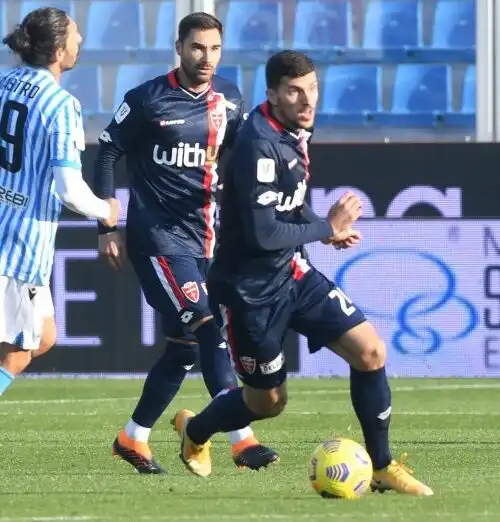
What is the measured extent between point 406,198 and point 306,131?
7.29m

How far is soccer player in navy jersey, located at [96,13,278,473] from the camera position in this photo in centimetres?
798

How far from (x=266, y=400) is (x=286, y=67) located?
1395mm

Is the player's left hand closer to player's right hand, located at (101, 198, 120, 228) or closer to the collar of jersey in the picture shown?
player's right hand, located at (101, 198, 120, 228)

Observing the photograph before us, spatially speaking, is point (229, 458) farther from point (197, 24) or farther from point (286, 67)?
point (286, 67)

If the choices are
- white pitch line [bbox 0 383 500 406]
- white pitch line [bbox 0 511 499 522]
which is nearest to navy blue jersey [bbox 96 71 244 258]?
white pitch line [bbox 0 511 499 522]

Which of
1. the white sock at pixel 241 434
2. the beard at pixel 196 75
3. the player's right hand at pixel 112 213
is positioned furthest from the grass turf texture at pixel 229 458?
the beard at pixel 196 75

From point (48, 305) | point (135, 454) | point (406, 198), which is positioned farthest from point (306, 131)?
point (406, 198)

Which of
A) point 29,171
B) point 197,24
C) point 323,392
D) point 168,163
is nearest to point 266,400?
point 29,171

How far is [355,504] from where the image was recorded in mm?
6270

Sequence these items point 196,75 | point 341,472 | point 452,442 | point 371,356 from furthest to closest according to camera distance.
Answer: point 452,442 → point 196,75 → point 371,356 → point 341,472

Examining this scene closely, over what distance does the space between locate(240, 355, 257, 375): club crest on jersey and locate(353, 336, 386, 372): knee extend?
1.42 feet

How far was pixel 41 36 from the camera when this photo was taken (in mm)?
7207

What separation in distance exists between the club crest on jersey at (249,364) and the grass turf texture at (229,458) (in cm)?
49

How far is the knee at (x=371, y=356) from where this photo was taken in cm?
662
